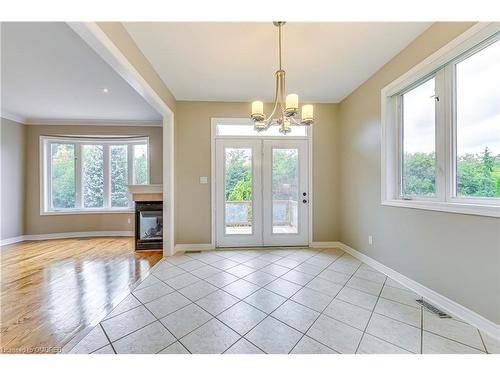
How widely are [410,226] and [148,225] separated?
4.11 m

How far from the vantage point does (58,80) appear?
3.08 m

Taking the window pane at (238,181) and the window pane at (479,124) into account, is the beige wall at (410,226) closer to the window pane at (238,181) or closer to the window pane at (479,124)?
the window pane at (479,124)

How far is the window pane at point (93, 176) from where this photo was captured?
16.9 ft

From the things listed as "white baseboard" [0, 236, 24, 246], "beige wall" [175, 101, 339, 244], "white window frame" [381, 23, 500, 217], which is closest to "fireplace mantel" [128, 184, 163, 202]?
"beige wall" [175, 101, 339, 244]

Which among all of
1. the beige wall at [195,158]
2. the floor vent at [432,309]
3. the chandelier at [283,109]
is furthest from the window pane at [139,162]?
the floor vent at [432,309]

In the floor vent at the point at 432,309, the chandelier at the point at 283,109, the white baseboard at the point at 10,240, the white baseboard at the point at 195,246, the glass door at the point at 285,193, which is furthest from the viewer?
the white baseboard at the point at 10,240

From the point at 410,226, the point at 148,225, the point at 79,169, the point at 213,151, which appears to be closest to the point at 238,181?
the point at 213,151

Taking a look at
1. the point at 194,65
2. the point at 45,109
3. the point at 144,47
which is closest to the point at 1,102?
the point at 45,109

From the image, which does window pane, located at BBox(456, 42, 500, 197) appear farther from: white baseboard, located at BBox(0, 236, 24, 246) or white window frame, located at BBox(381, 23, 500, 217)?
white baseboard, located at BBox(0, 236, 24, 246)

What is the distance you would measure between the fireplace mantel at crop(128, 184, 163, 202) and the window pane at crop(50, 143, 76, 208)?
8.16 feet

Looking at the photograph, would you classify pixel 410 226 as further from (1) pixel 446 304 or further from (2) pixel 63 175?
(2) pixel 63 175

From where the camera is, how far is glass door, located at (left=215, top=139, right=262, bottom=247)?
3.81 meters

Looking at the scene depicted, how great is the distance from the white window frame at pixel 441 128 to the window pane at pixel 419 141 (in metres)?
0.07

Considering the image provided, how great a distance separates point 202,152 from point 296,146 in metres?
1.75
